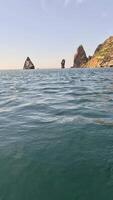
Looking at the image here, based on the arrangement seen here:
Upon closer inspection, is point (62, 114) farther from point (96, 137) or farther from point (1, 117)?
point (96, 137)

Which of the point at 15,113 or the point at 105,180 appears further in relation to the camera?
the point at 15,113

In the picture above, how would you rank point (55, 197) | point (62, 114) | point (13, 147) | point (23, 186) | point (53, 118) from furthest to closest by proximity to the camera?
point (62, 114)
point (53, 118)
point (13, 147)
point (23, 186)
point (55, 197)

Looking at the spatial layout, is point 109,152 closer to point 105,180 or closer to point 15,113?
point 105,180

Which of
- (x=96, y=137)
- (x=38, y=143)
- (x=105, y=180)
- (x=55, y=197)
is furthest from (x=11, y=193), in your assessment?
(x=96, y=137)

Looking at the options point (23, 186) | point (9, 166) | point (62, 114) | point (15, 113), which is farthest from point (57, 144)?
point (15, 113)

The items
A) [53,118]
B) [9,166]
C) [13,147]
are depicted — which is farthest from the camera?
[53,118]

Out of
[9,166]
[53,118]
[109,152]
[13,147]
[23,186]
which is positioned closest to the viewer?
[23,186]

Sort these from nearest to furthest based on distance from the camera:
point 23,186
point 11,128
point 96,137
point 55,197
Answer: point 55,197
point 23,186
point 96,137
point 11,128

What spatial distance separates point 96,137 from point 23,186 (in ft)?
12.0

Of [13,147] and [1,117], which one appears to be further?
[1,117]

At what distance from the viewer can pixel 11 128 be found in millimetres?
10250

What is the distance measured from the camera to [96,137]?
874 centimetres

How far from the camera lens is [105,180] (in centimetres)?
593

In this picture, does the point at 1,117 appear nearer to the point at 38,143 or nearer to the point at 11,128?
the point at 11,128
